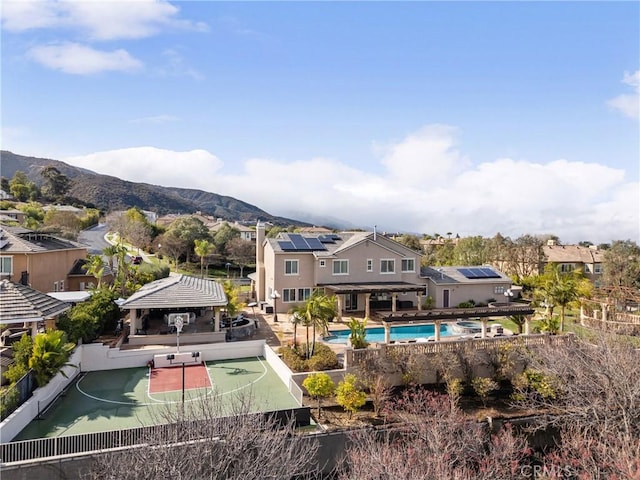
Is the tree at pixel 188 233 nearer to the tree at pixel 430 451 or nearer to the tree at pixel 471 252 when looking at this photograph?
the tree at pixel 471 252

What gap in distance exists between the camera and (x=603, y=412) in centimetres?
1593

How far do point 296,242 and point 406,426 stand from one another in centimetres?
2290

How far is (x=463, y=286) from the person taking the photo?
128 feet

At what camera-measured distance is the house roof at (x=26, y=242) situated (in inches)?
1195

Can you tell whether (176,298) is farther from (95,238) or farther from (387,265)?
(95,238)

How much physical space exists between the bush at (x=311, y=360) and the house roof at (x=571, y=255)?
4603 cm

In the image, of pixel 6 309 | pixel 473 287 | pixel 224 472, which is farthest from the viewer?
pixel 473 287

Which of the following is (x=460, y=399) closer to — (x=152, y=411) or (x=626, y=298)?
(x=152, y=411)

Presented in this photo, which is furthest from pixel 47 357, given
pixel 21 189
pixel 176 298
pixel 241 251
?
pixel 21 189

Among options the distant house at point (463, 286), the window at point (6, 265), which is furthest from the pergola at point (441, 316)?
the window at point (6, 265)

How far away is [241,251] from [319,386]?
52933 millimetres

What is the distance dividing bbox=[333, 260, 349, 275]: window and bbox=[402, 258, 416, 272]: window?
567 cm

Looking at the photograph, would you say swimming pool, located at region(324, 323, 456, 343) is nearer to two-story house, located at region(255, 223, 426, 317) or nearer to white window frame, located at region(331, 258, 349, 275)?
two-story house, located at region(255, 223, 426, 317)

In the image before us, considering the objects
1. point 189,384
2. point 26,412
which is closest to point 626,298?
point 189,384
